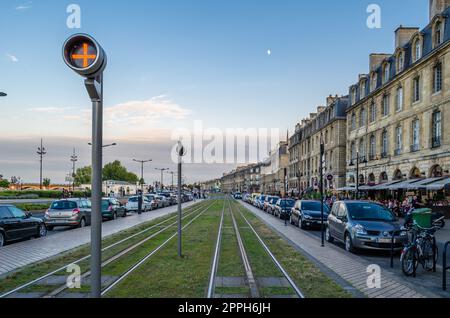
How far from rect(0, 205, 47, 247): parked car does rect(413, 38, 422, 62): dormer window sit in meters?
32.0

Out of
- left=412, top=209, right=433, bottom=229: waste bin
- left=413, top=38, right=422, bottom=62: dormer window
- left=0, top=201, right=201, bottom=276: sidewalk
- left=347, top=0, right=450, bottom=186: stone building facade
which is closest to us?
left=412, top=209, right=433, bottom=229: waste bin

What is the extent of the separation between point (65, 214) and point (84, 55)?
18.0m

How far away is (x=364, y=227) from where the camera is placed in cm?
A: 1228

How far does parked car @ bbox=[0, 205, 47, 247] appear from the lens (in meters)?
13.9

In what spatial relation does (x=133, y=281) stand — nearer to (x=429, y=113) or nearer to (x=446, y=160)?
(x=446, y=160)

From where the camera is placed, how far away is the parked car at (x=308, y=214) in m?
20.5

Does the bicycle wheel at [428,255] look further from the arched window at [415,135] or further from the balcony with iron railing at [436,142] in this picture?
the arched window at [415,135]

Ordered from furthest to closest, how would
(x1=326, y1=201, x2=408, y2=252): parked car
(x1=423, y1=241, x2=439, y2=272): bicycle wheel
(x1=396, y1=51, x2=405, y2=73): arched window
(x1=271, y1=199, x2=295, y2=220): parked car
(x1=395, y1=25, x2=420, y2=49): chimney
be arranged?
(x1=395, y1=25, x2=420, y2=49): chimney < (x1=396, y1=51, x2=405, y2=73): arched window < (x1=271, y1=199, x2=295, y2=220): parked car < (x1=326, y1=201, x2=408, y2=252): parked car < (x1=423, y1=241, x2=439, y2=272): bicycle wheel

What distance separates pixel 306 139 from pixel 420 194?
4467cm

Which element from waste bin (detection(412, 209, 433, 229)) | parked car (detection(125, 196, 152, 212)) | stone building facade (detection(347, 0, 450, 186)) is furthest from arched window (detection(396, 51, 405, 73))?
waste bin (detection(412, 209, 433, 229))

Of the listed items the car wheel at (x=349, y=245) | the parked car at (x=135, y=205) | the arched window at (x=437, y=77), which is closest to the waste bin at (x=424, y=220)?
the car wheel at (x=349, y=245)

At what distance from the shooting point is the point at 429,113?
104 ft

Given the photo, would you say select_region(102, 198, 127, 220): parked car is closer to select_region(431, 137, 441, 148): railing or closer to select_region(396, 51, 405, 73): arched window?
select_region(431, 137, 441, 148): railing

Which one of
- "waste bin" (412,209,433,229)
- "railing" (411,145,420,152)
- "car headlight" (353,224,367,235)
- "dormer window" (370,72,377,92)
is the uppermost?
"dormer window" (370,72,377,92)
